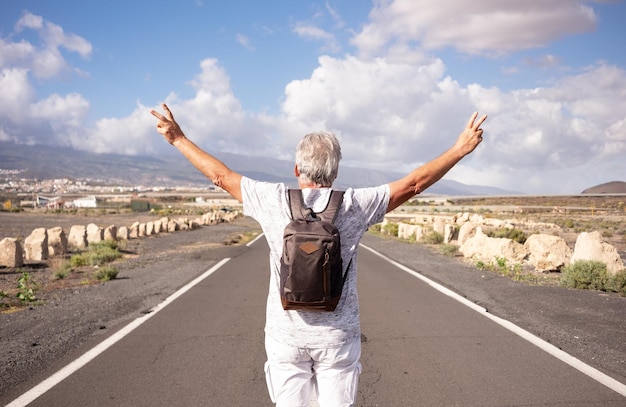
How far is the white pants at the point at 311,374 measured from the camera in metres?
2.91

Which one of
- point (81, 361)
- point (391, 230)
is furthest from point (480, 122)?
point (391, 230)

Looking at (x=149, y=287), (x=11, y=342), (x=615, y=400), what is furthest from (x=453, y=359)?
(x=149, y=287)

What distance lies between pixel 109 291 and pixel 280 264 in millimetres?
9773

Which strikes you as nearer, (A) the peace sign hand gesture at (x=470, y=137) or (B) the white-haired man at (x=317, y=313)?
(B) the white-haired man at (x=317, y=313)

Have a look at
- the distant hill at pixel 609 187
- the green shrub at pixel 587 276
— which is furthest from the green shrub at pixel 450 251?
the distant hill at pixel 609 187

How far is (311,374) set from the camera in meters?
3.00

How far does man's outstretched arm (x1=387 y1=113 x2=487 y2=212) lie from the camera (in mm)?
3098

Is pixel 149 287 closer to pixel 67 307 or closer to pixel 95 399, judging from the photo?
pixel 67 307

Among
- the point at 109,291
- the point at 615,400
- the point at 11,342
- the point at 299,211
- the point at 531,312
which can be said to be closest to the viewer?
the point at 299,211

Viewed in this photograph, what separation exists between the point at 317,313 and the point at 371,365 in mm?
3347

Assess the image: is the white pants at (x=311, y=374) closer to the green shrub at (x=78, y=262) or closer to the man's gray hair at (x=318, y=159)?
the man's gray hair at (x=318, y=159)

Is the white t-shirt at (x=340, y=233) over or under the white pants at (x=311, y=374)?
over

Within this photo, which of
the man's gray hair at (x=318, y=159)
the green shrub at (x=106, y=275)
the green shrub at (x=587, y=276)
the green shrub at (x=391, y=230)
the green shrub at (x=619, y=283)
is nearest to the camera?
the man's gray hair at (x=318, y=159)

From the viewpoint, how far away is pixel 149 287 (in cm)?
1212
